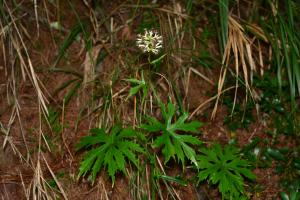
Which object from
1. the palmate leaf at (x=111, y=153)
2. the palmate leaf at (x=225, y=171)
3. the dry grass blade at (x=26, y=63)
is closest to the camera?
the palmate leaf at (x=111, y=153)

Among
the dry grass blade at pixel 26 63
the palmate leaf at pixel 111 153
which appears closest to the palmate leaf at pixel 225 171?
the palmate leaf at pixel 111 153

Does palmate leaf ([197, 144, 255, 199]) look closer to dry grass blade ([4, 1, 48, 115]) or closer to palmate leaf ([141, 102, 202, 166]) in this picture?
palmate leaf ([141, 102, 202, 166])

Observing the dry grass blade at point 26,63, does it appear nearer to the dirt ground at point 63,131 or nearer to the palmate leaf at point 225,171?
the dirt ground at point 63,131

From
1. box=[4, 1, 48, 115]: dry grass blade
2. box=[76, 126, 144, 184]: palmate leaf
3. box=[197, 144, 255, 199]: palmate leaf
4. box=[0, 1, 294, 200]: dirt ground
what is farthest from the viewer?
box=[4, 1, 48, 115]: dry grass blade

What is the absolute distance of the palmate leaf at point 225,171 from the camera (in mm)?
2576

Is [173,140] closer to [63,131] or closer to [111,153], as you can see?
[111,153]

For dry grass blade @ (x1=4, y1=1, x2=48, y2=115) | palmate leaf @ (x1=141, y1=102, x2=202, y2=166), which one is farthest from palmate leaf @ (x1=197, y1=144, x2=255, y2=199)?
dry grass blade @ (x1=4, y1=1, x2=48, y2=115)

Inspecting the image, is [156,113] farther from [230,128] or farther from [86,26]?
[86,26]

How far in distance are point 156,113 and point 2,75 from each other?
3.77 feet

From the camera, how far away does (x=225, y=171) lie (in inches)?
104

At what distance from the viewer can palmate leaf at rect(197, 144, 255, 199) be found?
258 centimetres

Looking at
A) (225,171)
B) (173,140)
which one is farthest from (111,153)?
(225,171)

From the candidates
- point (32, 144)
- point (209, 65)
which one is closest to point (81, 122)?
point (32, 144)

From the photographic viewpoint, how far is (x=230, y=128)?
128 inches
